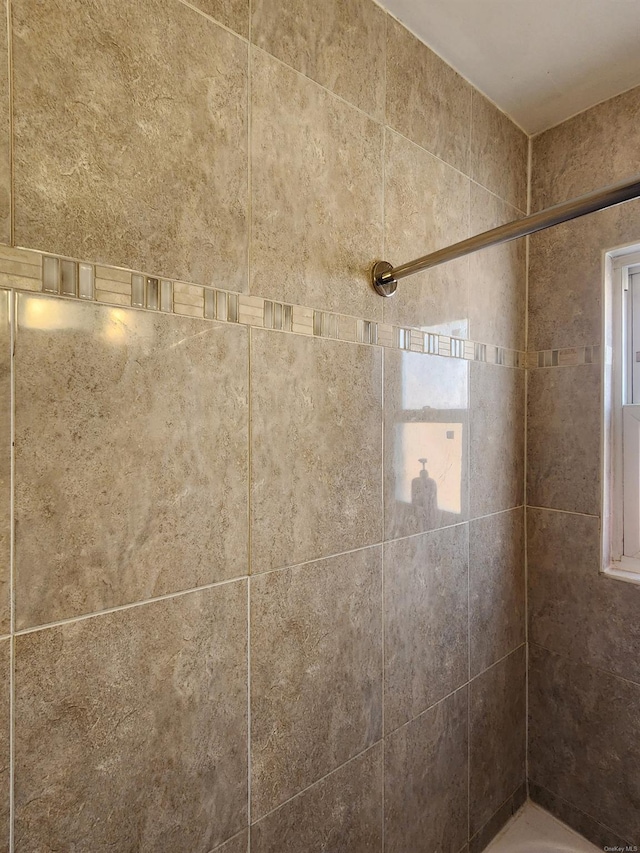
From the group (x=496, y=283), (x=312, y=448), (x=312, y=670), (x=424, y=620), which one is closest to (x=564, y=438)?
(x=496, y=283)

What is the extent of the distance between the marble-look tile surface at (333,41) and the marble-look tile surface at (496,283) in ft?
1.56

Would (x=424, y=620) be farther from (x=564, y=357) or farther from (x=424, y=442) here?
(x=564, y=357)

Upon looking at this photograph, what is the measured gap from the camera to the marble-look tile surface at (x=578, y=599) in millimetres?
1408

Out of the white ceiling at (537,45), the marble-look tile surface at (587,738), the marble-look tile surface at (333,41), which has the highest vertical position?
the white ceiling at (537,45)

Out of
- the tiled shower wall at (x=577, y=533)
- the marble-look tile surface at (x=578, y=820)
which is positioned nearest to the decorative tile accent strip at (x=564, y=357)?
the tiled shower wall at (x=577, y=533)

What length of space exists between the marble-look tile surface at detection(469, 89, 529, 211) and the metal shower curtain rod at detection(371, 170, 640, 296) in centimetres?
58

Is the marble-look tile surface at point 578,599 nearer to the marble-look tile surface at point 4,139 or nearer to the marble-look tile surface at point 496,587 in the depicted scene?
the marble-look tile surface at point 496,587

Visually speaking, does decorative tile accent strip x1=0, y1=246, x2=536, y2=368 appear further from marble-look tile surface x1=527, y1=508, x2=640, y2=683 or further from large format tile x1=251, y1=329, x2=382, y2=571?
marble-look tile surface x1=527, y1=508, x2=640, y2=683

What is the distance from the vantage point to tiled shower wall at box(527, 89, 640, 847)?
1.41m

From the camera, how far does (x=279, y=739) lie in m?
0.92

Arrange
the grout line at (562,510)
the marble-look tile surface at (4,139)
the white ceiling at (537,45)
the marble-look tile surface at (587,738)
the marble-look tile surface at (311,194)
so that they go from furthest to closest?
the grout line at (562,510), the marble-look tile surface at (587,738), the white ceiling at (537,45), the marble-look tile surface at (311,194), the marble-look tile surface at (4,139)

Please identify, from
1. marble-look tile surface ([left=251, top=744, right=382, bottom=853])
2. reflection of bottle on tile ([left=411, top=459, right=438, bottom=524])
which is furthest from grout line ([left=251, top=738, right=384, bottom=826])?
reflection of bottle on tile ([left=411, top=459, right=438, bottom=524])

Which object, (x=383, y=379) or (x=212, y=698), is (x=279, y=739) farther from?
(x=383, y=379)

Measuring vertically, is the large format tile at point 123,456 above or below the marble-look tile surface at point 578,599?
above
